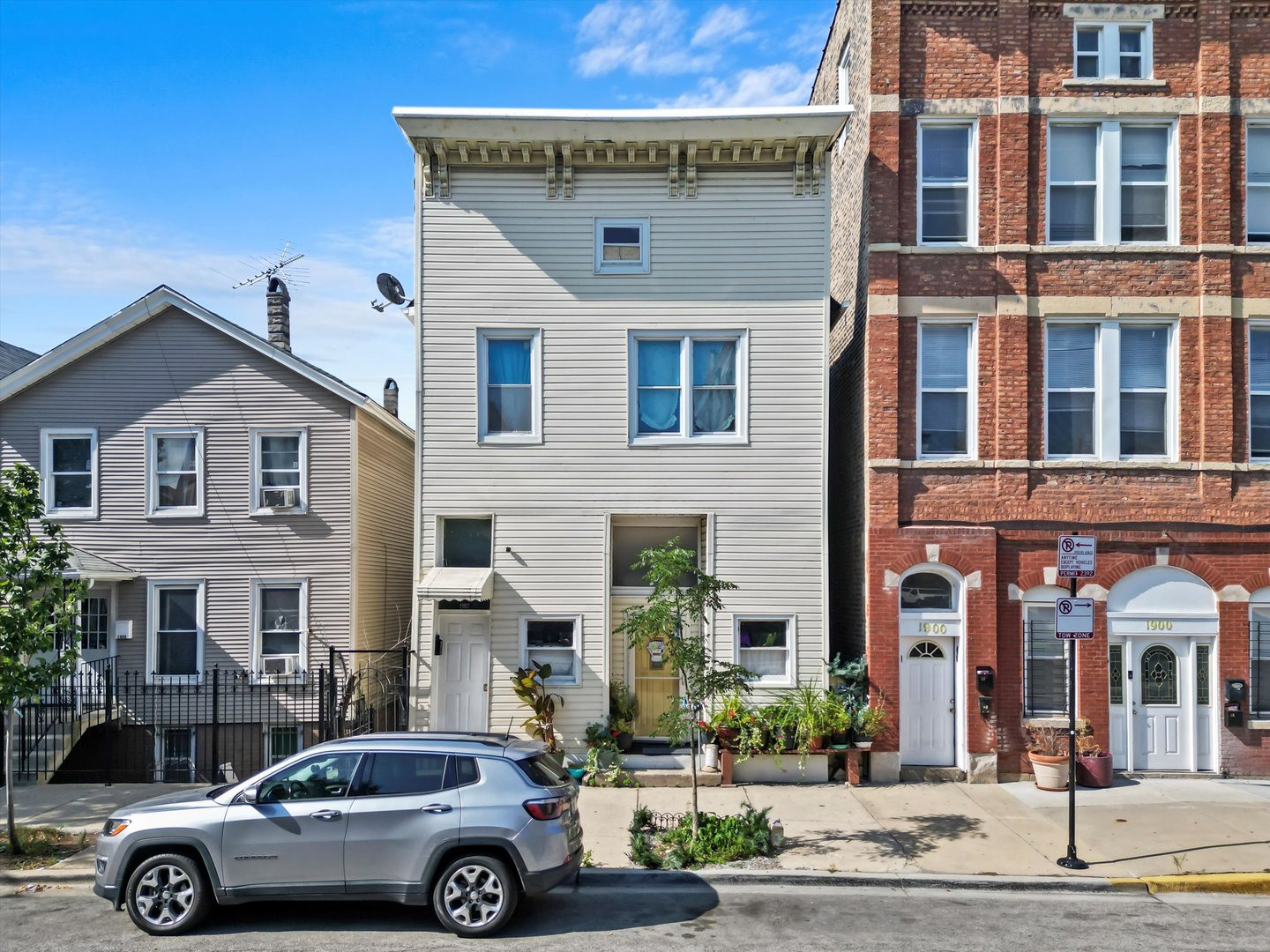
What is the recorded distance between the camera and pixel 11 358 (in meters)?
20.7

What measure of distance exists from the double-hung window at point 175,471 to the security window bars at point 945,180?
12.9 m

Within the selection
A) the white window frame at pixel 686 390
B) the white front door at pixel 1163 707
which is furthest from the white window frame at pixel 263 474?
the white front door at pixel 1163 707

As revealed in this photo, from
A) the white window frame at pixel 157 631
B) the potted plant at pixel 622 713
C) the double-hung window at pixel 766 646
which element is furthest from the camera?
the white window frame at pixel 157 631

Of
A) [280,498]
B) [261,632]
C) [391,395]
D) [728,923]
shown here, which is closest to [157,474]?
[280,498]

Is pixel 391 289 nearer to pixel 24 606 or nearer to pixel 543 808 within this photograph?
pixel 24 606

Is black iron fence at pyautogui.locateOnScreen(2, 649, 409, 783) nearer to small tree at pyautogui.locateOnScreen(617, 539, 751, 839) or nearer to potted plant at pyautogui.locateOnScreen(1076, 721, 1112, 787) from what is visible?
small tree at pyautogui.locateOnScreen(617, 539, 751, 839)

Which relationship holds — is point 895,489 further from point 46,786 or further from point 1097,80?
point 46,786

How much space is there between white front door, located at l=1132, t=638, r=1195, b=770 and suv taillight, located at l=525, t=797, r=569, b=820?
10.1 m

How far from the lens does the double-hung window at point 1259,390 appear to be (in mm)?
14609

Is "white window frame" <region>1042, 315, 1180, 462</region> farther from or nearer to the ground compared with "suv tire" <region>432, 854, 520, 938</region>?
farther from the ground

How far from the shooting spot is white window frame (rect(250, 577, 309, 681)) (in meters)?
16.5

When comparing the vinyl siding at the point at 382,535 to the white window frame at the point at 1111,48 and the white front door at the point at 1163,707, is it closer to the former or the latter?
the white front door at the point at 1163,707

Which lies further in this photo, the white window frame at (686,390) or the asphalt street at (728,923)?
the white window frame at (686,390)

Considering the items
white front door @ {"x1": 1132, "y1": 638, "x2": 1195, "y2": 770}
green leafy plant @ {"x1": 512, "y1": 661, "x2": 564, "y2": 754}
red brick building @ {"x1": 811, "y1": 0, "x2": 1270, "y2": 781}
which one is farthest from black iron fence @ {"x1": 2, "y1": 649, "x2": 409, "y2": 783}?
white front door @ {"x1": 1132, "y1": 638, "x2": 1195, "y2": 770}
